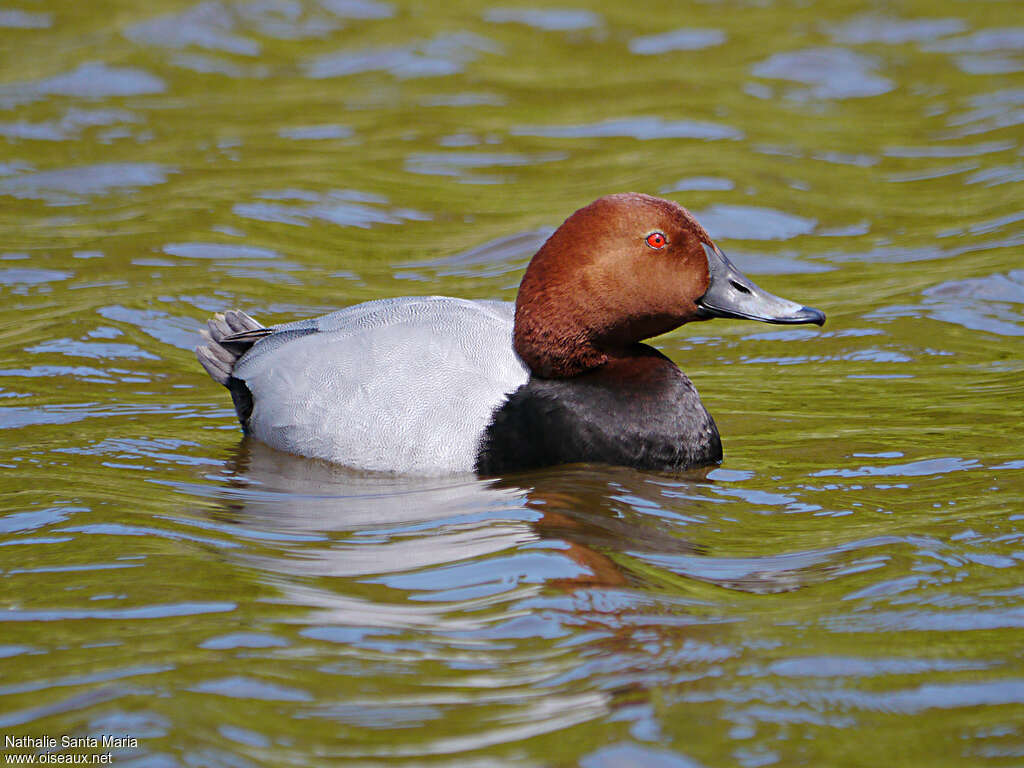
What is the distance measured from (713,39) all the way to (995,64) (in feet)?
7.80

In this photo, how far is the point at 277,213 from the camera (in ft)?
29.5

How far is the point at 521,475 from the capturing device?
5.21m

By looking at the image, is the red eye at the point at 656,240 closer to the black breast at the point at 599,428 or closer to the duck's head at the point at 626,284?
the duck's head at the point at 626,284

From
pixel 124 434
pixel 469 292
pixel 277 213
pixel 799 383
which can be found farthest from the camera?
pixel 277 213

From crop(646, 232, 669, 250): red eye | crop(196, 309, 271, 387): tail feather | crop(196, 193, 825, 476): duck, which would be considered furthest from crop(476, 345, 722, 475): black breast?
crop(196, 309, 271, 387): tail feather

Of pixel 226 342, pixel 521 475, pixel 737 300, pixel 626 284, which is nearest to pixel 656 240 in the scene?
pixel 626 284

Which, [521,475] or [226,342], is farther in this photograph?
[226,342]

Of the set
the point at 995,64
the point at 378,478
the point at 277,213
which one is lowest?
the point at 378,478

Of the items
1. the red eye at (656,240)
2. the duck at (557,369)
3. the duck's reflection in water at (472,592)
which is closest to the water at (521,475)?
the duck's reflection in water at (472,592)

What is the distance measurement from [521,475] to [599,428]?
36cm

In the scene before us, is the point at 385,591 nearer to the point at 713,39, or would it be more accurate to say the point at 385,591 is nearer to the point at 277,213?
the point at 277,213

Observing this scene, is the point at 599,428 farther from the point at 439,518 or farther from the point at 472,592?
the point at 472,592

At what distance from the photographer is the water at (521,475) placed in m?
3.42

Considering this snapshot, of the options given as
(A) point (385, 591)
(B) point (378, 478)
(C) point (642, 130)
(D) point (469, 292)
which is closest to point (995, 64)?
(C) point (642, 130)
